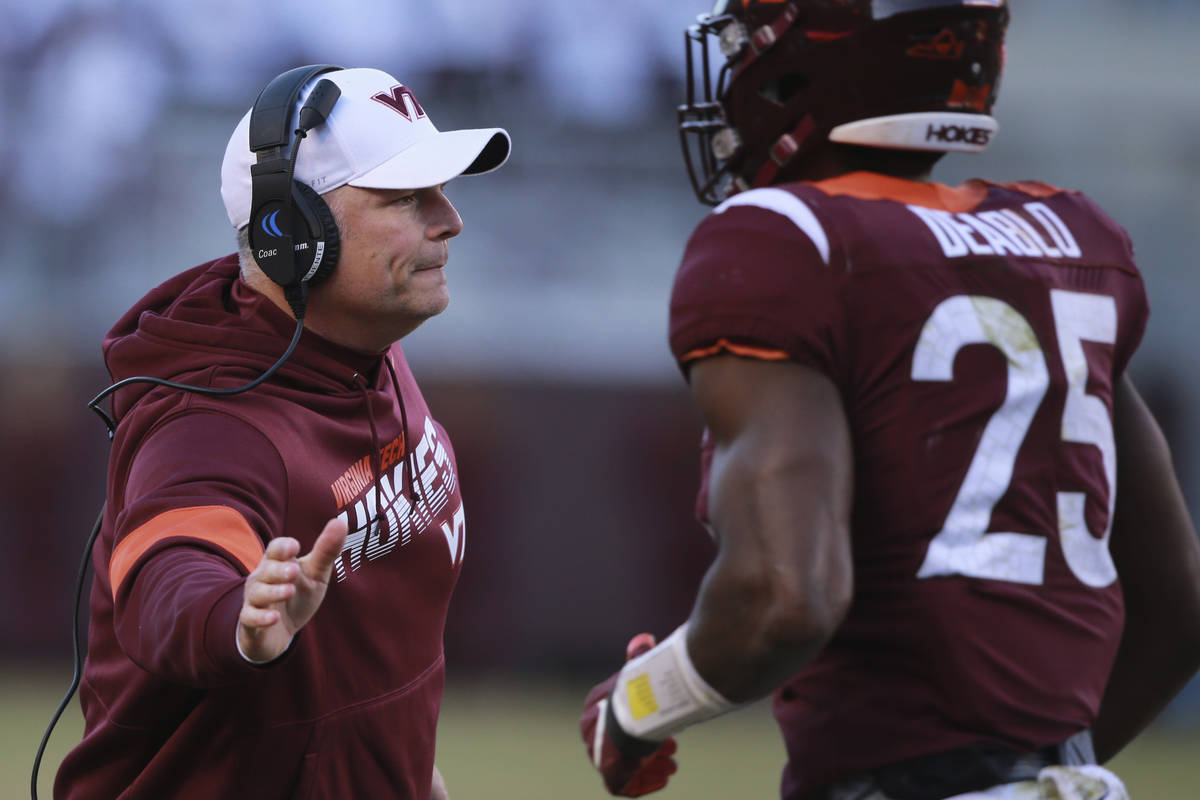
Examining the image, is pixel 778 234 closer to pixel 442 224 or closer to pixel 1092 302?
pixel 1092 302

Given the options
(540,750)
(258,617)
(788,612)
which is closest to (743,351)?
(788,612)

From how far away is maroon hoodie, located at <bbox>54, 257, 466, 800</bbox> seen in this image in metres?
2.30

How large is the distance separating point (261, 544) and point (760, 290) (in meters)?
0.84

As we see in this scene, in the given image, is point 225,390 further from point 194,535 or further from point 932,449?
point 932,449

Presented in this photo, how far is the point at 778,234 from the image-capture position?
6.67 ft

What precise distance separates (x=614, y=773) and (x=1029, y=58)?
11.1 metres

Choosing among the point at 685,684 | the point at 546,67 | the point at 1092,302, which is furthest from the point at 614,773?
the point at 546,67

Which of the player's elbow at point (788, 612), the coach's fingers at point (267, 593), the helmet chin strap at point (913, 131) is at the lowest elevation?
the player's elbow at point (788, 612)

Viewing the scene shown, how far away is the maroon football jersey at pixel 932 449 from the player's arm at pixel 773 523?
0.06 m

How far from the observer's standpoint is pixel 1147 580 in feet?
7.91

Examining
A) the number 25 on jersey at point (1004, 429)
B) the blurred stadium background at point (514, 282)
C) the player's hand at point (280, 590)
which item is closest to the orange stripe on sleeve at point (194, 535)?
the player's hand at point (280, 590)

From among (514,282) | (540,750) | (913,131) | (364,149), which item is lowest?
(540,750)

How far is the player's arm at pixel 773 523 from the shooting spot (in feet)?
6.28

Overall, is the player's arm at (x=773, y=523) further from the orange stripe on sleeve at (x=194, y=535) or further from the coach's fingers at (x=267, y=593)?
the orange stripe on sleeve at (x=194, y=535)
